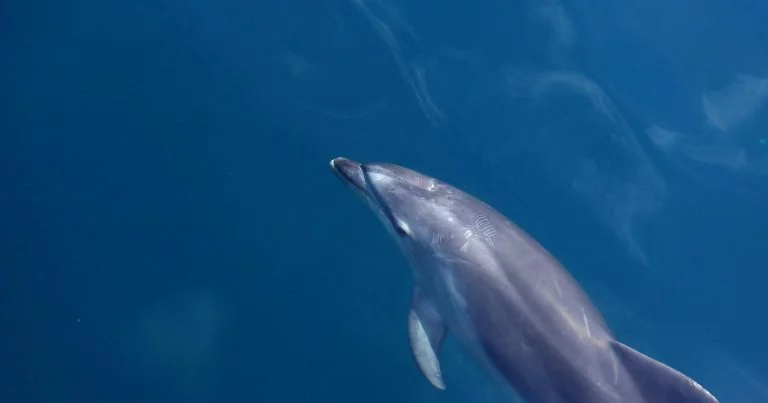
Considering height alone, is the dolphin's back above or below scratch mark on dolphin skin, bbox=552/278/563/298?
below

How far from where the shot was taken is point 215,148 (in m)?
9.86

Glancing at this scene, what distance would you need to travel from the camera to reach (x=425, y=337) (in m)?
7.60

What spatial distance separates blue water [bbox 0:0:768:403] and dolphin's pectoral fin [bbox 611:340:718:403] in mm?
3509

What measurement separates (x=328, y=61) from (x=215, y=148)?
201 centimetres

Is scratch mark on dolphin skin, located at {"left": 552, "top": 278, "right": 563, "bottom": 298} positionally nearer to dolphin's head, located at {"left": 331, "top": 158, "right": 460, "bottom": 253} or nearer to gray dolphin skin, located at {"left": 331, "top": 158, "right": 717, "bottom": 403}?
gray dolphin skin, located at {"left": 331, "top": 158, "right": 717, "bottom": 403}

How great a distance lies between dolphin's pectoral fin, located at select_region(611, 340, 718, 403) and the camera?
543 cm

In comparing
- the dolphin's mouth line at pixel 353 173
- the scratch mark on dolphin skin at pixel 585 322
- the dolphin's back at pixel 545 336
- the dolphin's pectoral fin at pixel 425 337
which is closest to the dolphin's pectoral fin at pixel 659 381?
the dolphin's back at pixel 545 336

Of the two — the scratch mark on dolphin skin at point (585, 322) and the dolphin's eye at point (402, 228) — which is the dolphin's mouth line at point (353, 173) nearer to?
the dolphin's eye at point (402, 228)

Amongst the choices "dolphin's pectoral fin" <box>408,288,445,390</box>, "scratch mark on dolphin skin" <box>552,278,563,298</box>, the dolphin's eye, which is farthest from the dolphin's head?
"scratch mark on dolphin skin" <box>552,278,563,298</box>

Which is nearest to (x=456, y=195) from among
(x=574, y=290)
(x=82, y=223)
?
(x=574, y=290)

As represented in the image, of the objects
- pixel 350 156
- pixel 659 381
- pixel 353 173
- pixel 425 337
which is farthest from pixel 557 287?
pixel 350 156

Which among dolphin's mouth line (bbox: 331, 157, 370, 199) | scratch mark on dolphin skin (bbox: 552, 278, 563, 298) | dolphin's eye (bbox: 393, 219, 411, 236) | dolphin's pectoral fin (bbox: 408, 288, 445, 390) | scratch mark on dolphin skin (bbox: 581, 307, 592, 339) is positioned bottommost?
dolphin's pectoral fin (bbox: 408, 288, 445, 390)

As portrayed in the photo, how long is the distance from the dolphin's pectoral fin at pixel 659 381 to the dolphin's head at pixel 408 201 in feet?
6.01

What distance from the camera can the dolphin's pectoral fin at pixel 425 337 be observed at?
7.45m
